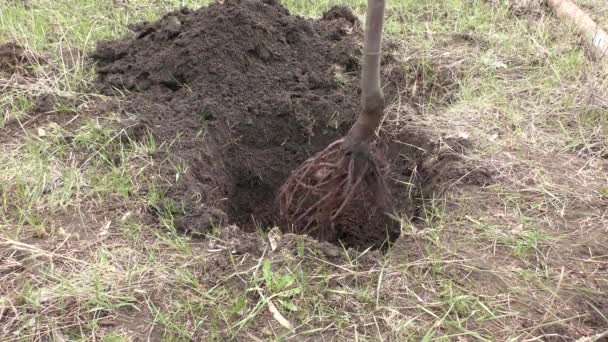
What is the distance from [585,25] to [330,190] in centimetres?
238

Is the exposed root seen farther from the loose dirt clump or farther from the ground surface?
the loose dirt clump

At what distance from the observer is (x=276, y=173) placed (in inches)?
117

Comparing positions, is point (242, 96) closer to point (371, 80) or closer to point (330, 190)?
point (330, 190)

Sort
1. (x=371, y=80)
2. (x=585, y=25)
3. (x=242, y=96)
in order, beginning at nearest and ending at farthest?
(x=371, y=80), (x=242, y=96), (x=585, y=25)

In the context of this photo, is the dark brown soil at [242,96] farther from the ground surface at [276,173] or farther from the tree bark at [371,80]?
the tree bark at [371,80]

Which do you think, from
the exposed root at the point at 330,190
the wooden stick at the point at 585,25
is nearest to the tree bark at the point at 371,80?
the exposed root at the point at 330,190

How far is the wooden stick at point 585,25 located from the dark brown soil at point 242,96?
1516mm

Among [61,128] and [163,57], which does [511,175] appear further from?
[61,128]

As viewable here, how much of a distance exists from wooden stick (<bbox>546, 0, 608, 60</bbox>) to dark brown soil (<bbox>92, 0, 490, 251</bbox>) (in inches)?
59.7

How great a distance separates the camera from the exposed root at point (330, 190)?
2391 mm

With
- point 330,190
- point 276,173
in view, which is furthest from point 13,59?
point 330,190

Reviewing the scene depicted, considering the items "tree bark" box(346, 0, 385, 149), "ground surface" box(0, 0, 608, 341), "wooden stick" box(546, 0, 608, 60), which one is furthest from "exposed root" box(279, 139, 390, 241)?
"wooden stick" box(546, 0, 608, 60)

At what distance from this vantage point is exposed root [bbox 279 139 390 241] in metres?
2.39

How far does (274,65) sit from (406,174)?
939mm
